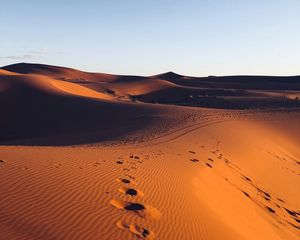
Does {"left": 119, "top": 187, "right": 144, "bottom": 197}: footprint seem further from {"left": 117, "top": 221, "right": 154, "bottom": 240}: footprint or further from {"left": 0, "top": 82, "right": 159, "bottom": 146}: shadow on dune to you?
{"left": 0, "top": 82, "right": 159, "bottom": 146}: shadow on dune

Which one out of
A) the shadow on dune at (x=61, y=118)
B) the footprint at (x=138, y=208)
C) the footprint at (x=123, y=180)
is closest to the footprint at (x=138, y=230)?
the footprint at (x=138, y=208)

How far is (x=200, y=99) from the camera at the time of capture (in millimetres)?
35094

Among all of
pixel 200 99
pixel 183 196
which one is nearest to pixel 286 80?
pixel 200 99

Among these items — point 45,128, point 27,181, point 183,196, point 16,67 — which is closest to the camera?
point 27,181

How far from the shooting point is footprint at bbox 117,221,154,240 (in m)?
6.28

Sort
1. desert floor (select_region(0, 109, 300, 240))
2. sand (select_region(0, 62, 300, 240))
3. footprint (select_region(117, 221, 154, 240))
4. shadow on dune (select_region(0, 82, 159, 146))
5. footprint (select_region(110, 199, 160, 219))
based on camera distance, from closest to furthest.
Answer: footprint (select_region(117, 221, 154, 240))
desert floor (select_region(0, 109, 300, 240))
sand (select_region(0, 62, 300, 240))
footprint (select_region(110, 199, 160, 219))
shadow on dune (select_region(0, 82, 159, 146))

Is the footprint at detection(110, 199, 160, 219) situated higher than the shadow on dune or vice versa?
the footprint at detection(110, 199, 160, 219)

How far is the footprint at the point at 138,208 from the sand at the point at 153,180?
0.06ft

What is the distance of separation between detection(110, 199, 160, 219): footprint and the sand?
2cm

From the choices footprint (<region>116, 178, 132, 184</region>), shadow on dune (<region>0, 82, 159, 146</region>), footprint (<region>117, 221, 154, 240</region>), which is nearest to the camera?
footprint (<region>117, 221, 154, 240</region>)

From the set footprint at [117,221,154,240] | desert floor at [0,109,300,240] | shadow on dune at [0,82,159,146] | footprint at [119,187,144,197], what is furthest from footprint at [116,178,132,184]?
shadow on dune at [0,82,159,146]

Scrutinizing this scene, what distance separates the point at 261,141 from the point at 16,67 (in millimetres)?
68429

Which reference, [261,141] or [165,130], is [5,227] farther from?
[261,141]

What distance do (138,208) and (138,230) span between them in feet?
2.94
